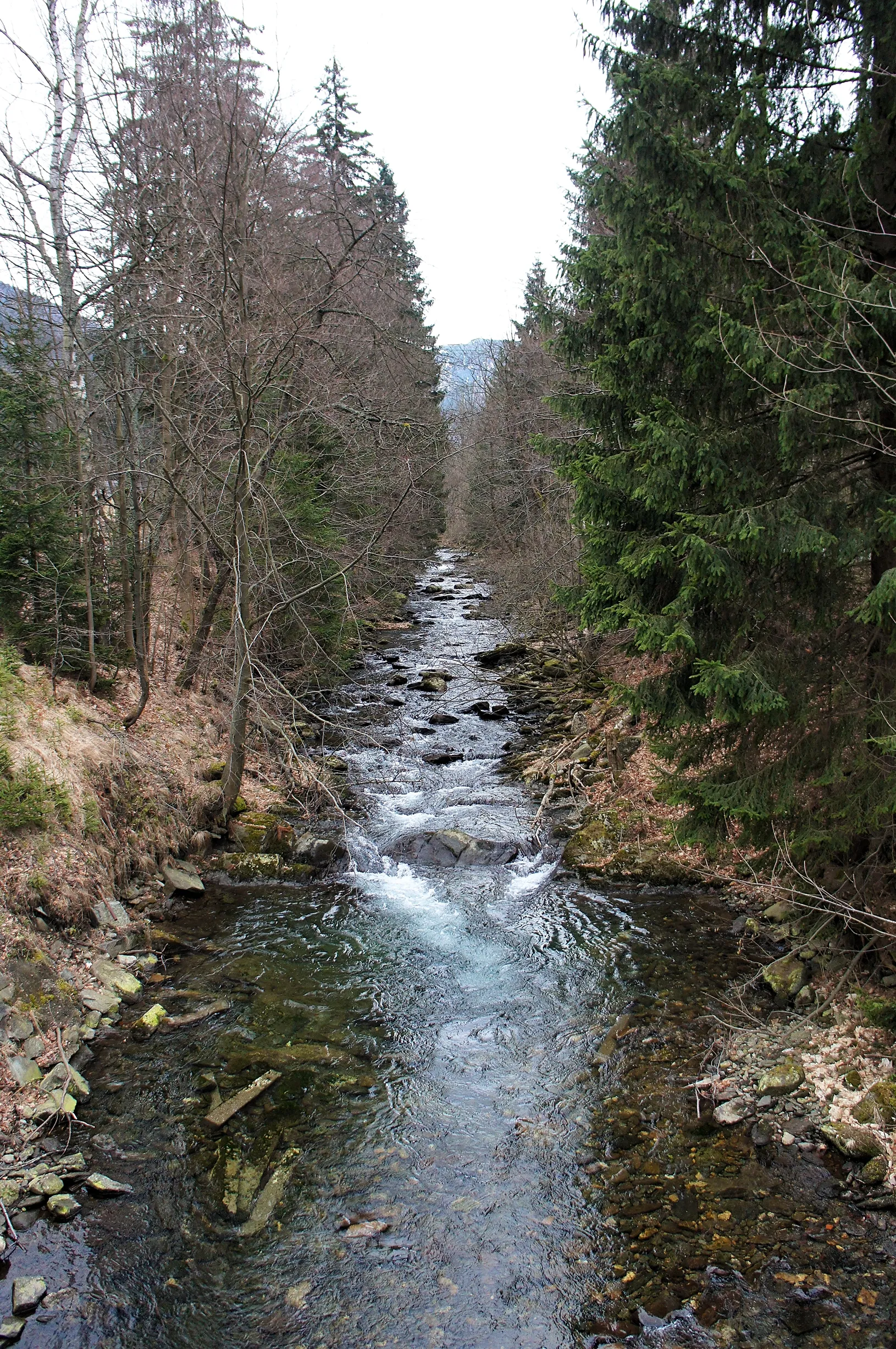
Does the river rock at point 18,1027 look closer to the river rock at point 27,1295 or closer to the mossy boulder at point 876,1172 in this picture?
the river rock at point 27,1295

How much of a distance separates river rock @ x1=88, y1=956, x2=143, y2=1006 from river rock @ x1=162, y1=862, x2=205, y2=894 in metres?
1.71

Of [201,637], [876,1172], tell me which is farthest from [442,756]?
[876,1172]

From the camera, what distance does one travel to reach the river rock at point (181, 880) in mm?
9164

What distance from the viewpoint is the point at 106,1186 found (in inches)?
199

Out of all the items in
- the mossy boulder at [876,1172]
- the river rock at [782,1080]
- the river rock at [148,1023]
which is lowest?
the river rock at [148,1023]

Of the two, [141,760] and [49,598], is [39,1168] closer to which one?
[141,760]

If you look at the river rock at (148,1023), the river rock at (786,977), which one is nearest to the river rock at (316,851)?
the river rock at (148,1023)

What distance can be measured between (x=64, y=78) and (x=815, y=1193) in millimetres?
15045

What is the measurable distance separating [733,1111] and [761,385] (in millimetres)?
5077

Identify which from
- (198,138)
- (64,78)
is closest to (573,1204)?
(198,138)

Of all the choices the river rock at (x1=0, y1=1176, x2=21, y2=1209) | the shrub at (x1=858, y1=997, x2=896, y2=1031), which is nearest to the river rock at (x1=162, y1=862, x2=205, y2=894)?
the river rock at (x1=0, y1=1176, x2=21, y2=1209)

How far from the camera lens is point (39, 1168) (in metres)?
5.12

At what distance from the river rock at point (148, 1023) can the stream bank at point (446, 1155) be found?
0.08 meters

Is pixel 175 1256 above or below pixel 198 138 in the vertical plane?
below
